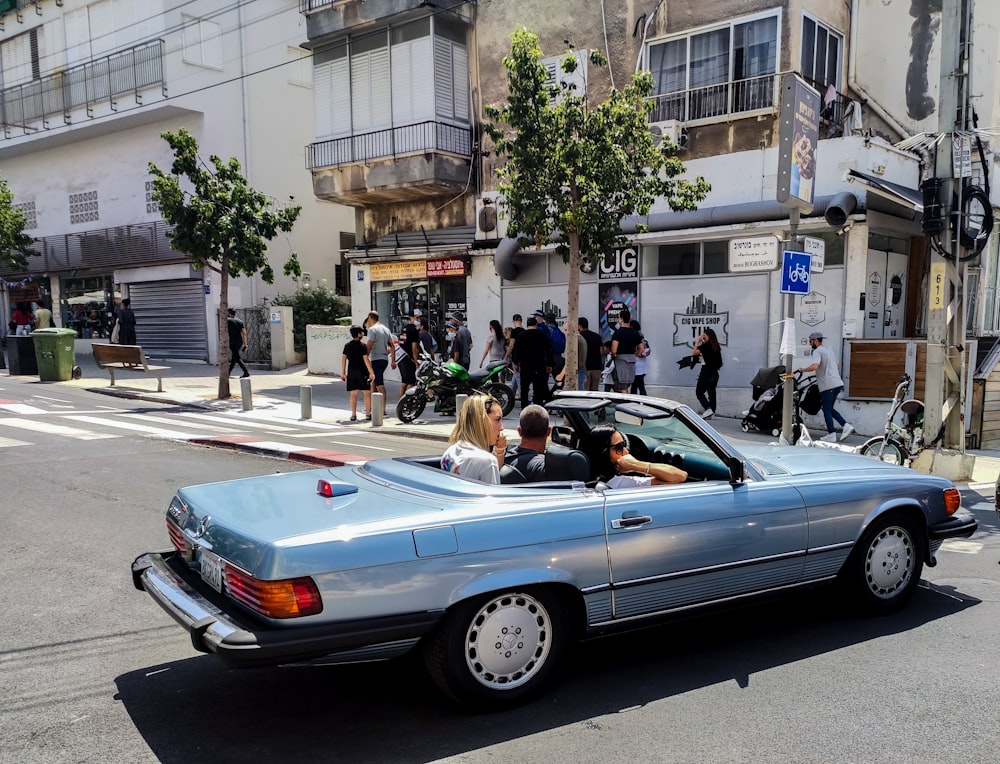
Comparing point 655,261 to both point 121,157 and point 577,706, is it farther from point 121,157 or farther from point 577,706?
point 121,157

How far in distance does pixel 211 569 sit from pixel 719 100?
14085 millimetres

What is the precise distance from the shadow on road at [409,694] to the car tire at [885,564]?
13cm

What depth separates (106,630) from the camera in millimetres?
4527

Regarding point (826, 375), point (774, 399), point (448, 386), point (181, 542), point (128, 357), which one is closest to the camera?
point (181, 542)

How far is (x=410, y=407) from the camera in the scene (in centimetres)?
1362

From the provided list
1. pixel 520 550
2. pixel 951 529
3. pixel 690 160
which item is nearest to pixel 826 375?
pixel 690 160

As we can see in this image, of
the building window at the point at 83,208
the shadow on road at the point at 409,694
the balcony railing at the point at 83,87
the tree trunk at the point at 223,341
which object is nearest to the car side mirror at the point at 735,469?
the shadow on road at the point at 409,694

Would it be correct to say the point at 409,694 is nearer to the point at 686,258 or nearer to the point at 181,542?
the point at 181,542

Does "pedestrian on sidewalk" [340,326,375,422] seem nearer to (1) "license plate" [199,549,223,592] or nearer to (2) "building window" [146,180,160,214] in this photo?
(1) "license plate" [199,549,223,592]

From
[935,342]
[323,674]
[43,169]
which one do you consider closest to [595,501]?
[323,674]

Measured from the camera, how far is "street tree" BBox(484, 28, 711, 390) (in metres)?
11.5

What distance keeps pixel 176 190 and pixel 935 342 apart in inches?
558

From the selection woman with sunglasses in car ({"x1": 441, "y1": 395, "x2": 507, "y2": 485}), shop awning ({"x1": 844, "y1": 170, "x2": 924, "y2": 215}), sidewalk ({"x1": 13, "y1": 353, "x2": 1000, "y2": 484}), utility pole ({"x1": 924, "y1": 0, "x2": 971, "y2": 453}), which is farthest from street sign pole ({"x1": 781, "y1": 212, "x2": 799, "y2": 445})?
woman with sunglasses in car ({"x1": 441, "y1": 395, "x2": 507, "y2": 485})

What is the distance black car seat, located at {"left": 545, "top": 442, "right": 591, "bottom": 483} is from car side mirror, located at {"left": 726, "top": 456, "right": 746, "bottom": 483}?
0.77 m
